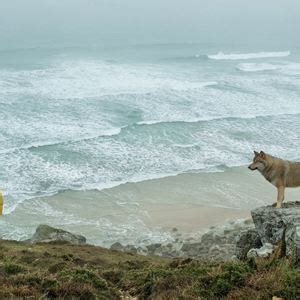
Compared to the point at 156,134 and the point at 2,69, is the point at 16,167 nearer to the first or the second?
the point at 156,134

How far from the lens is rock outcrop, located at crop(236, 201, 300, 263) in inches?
347

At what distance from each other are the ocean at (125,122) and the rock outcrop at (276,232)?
36.0 feet

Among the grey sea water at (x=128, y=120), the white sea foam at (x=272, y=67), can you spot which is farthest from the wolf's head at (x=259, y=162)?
the white sea foam at (x=272, y=67)

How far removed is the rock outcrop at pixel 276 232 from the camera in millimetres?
8805

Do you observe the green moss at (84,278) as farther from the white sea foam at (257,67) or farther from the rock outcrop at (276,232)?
the white sea foam at (257,67)

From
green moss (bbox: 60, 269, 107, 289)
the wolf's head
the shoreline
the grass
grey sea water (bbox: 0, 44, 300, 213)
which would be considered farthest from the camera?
grey sea water (bbox: 0, 44, 300, 213)

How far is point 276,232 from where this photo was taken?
1089 cm

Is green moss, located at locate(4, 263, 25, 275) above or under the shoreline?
above

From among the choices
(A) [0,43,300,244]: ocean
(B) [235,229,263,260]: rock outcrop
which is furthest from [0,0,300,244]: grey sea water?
(B) [235,229,263,260]: rock outcrop

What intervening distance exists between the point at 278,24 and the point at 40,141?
122436 millimetres

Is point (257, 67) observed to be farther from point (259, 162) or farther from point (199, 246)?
point (259, 162)

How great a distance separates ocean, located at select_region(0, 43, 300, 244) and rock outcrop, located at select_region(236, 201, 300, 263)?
10984mm

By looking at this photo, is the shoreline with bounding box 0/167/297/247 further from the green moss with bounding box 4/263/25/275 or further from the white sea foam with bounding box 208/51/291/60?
the white sea foam with bounding box 208/51/291/60

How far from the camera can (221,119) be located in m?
39.5
